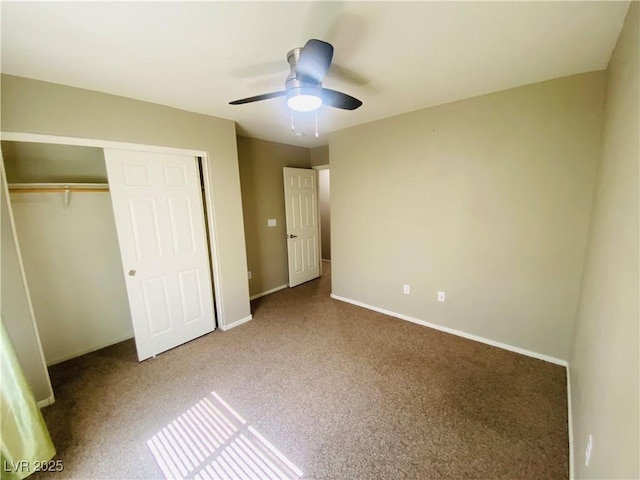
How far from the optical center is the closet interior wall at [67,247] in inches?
86.9

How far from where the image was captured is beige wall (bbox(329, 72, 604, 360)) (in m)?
2.01

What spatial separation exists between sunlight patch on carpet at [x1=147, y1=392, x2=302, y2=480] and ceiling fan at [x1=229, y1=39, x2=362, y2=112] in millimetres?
2159

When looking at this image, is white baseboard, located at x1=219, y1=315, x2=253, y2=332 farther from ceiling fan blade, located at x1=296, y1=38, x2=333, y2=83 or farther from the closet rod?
ceiling fan blade, located at x1=296, y1=38, x2=333, y2=83

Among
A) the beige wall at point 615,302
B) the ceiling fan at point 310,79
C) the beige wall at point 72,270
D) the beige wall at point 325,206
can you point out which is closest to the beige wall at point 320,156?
the beige wall at point 325,206

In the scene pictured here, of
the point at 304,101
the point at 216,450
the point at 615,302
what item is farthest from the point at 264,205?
the point at 615,302

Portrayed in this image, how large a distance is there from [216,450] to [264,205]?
9.79ft

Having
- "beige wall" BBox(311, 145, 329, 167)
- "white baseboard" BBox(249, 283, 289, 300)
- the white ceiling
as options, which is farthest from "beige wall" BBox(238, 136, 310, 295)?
the white ceiling

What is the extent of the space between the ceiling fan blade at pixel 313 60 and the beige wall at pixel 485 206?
1.67 metres

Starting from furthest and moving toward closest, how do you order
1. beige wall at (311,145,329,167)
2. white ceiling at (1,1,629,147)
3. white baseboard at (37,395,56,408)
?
beige wall at (311,145,329,167), white baseboard at (37,395,56,408), white ceiling at (1,1,629,147)

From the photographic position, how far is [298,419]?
5.74 ft

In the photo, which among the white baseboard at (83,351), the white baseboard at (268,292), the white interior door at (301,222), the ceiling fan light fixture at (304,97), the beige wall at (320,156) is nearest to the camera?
the ceiling fan light fixture at (304,97)

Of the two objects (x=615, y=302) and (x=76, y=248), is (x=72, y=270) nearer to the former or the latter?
(x=76, y=248)

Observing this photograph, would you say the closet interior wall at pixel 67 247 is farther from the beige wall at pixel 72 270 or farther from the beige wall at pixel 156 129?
the beige wall at pixel 156 129

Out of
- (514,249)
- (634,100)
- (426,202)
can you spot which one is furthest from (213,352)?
(634,100)
